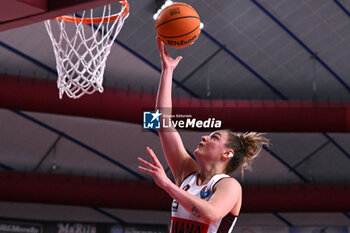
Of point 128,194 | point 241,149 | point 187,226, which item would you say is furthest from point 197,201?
point 128,194

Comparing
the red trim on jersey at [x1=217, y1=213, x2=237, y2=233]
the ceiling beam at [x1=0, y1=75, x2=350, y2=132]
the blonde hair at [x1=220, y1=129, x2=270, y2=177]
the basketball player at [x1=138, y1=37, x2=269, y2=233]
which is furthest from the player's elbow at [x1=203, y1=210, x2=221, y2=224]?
the ceiling beam at [x1=0, y1=75, x2=350, y2=132]

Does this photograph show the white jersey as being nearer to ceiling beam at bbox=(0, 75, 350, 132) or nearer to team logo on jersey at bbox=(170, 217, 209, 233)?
team logo on jersey at bbox=(170, 217, 209, 233)

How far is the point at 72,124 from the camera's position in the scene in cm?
1355

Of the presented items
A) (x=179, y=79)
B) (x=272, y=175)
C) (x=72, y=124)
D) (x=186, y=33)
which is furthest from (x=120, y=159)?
(x=186, y=33)

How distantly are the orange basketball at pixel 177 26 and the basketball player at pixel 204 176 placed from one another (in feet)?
3.61

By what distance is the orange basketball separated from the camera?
5.41 metres

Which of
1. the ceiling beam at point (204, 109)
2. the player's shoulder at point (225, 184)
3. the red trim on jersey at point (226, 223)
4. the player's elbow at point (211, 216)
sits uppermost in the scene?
the ceiling beam at point (204, 109)

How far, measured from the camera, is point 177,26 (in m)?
5.41

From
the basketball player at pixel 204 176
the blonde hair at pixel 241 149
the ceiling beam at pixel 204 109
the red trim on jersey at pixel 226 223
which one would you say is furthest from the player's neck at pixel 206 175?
the ceiling beam at pixel 204 109

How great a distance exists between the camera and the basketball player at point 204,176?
3.17 metres

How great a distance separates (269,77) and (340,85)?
1.86 meters

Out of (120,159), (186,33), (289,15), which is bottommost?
(186,33)

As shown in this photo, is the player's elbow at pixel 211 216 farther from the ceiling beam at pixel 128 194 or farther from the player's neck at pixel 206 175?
the ceiling beam at pixel 128 194

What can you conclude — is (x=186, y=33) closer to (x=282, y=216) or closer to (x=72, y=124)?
(x=72, y=124)
